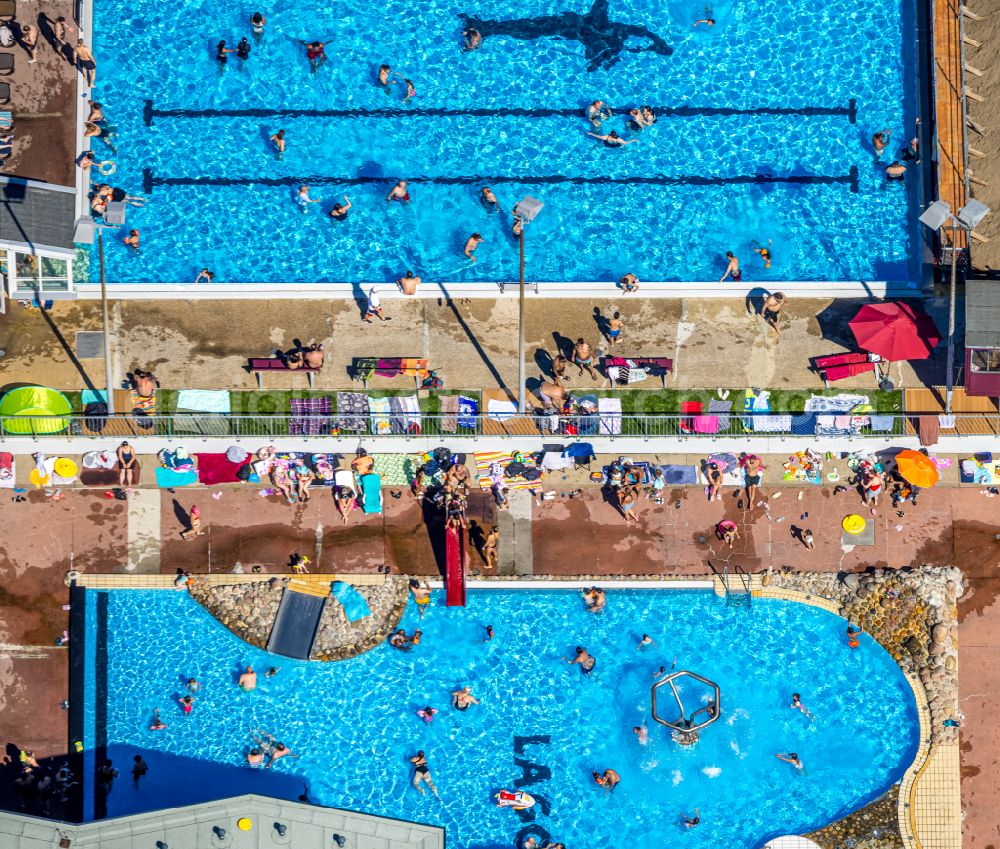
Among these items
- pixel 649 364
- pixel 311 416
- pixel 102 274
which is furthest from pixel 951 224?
pixel 102 274

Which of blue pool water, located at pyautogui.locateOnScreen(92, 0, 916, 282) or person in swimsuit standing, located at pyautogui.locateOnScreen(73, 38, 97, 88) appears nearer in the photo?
person in swimsuit standing, located at pyautogui.locateOnScreen(73, 38, 97, 88)

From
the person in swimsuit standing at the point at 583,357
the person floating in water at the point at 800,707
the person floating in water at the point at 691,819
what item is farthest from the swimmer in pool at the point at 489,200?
the person floating in water at the point at 691,819

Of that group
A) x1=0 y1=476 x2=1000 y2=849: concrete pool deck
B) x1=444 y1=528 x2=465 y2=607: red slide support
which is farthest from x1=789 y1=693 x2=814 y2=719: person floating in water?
x1=444 y1=528 x2=465 y2=607: red slide support

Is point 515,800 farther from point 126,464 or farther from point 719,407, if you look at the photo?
point 126,464

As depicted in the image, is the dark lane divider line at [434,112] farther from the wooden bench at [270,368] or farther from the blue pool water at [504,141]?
the wooden bench at [270,368]

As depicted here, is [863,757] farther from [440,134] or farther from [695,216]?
[440,134]

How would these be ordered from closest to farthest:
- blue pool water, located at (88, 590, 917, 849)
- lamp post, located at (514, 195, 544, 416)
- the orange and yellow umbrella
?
lamp post, located at (514, 195, 544, 416), the orange and yellow umbrella, blue pool water, located at (88, 590, 917, 849)

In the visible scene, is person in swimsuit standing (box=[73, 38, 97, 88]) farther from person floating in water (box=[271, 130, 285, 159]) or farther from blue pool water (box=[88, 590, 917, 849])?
blue pool water (box=[88, 590, 917, 849])
